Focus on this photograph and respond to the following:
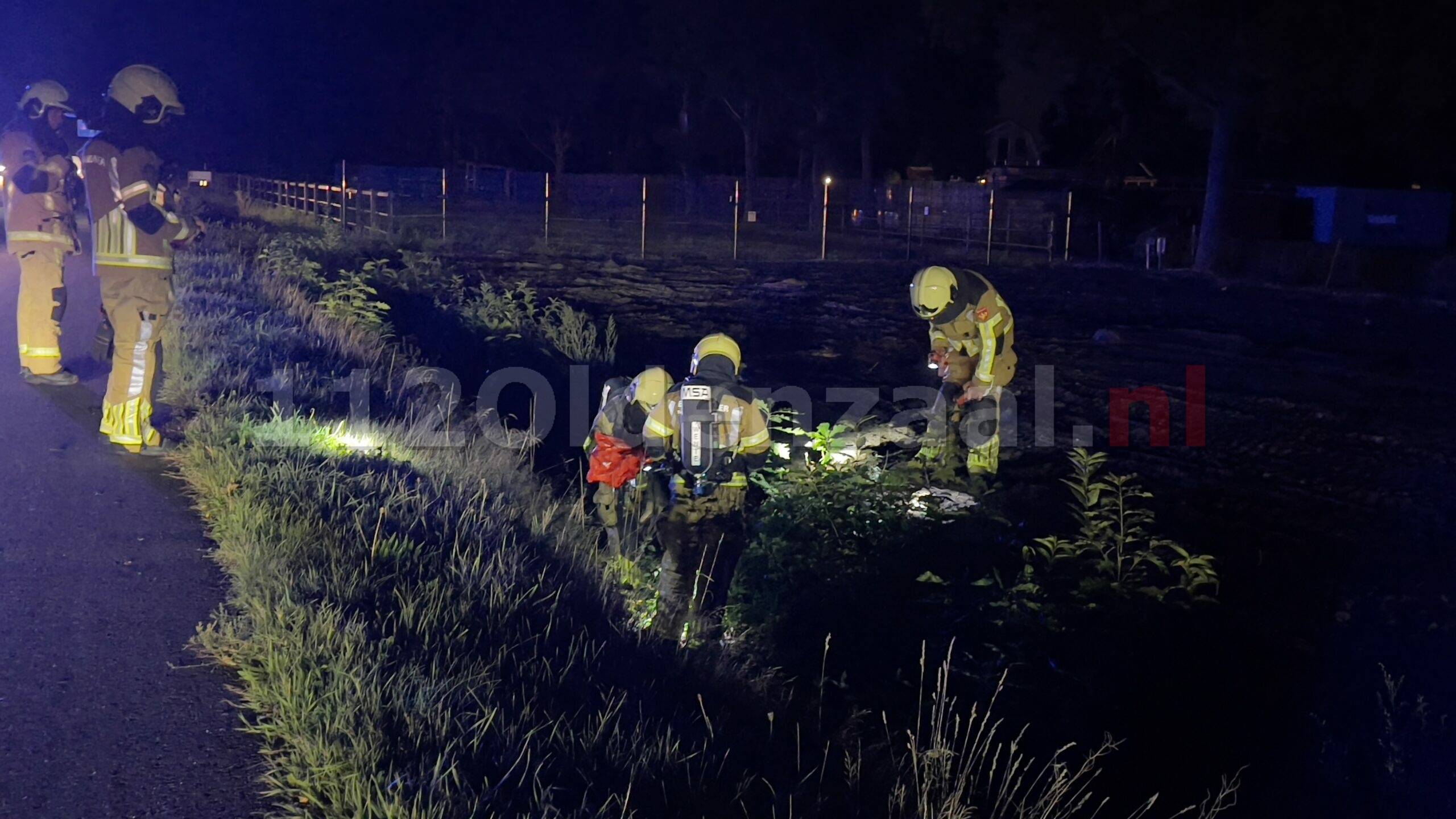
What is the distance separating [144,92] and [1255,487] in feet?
26.2

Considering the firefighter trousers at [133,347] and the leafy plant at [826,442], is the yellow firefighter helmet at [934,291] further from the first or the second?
the firefighter trousers at [133,347]

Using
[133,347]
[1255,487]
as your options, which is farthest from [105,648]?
[1255,487]

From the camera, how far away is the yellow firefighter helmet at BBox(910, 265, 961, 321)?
9031mm

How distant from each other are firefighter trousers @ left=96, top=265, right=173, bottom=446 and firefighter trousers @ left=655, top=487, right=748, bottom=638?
284cm

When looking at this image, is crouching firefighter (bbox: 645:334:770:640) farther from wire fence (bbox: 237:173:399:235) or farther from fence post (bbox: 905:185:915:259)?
fence post (bbox: 905:185:915:259)

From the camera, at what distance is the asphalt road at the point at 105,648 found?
3.57 m

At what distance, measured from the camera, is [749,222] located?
43.7 meters

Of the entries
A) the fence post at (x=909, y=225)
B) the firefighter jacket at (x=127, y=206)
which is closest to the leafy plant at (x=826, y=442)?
the firefighter jacket at (x=127, y=206)

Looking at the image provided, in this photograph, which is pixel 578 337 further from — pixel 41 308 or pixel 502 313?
pixel 41 308

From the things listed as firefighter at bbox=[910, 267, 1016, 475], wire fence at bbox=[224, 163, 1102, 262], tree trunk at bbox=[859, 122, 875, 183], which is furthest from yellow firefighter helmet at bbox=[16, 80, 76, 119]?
tree trunk at bbox=[859, 122, 875, 183]

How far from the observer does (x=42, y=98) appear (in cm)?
795

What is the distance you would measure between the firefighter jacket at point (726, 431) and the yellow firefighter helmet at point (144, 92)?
123 inches

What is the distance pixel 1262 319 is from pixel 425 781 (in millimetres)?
17885

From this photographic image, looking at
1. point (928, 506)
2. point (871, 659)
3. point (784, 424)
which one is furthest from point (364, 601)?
point (784, 424)
